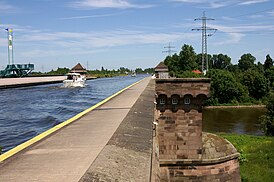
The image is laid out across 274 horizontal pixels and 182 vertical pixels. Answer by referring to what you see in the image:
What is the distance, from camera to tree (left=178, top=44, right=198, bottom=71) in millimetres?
98562

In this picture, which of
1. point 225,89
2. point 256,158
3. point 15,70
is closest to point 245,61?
point 225,89

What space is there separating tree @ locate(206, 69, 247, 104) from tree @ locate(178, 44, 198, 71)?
82.3ft

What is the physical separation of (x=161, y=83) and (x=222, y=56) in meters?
152

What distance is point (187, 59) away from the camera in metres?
99.0

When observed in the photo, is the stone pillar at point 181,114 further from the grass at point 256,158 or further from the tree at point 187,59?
the tree at point 187,59

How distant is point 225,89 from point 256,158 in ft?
155

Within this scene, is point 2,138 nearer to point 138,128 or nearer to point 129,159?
point 138,128

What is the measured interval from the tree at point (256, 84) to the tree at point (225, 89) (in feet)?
17.4

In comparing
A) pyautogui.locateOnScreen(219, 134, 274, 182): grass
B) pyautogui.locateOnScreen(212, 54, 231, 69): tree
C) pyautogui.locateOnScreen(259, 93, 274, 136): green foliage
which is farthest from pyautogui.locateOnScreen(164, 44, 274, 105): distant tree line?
pyautogui.locateOnScreen(212, 54, 231, 69): tree

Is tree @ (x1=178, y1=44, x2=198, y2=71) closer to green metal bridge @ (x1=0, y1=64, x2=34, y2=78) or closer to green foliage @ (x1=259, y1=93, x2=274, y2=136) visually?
green metal bridge @ (x1=0, y1=64, x2=34, y2=78)

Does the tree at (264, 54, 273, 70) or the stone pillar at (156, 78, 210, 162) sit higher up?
the tree at (264, 54, 273, 70)

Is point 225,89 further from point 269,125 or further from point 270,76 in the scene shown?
point 269,125

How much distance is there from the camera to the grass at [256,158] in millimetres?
20527

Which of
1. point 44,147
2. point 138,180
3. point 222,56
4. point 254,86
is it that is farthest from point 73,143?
point 222,56
